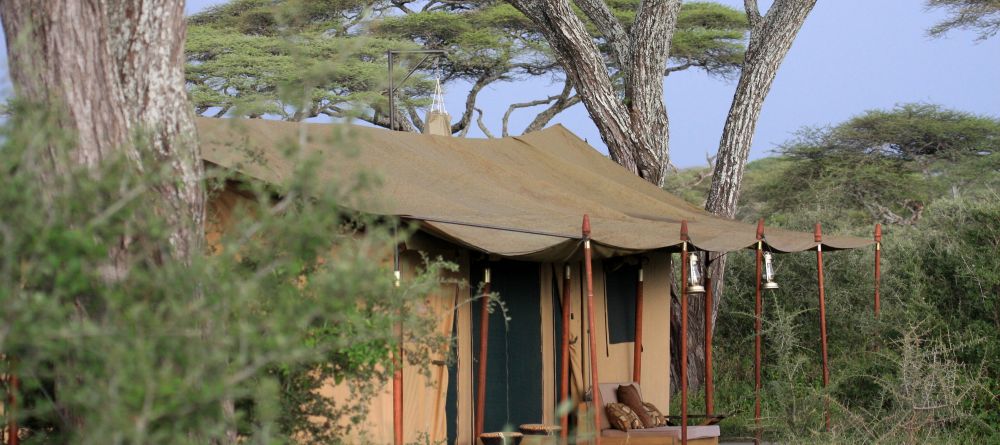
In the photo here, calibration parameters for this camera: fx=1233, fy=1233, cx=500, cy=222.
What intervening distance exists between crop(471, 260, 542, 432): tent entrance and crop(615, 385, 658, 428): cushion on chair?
57 centimetres

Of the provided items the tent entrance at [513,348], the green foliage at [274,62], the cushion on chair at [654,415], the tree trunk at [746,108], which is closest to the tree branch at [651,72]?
the tree trunk at [746,108]

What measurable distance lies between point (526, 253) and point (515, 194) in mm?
1237

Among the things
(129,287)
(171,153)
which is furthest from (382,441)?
(129,287)

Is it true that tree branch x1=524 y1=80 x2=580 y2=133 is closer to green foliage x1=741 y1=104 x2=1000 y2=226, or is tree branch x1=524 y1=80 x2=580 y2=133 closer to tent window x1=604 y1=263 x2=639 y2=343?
green foliage x1=741 y1=104 x2=1000 y2=226

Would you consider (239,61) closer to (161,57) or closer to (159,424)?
(161,57)

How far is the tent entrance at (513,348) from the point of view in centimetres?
722

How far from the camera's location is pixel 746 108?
1077cm

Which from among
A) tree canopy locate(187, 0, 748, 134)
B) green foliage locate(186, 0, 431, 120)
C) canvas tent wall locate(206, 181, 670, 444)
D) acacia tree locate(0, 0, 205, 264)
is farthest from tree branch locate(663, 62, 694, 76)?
acacia tree locate(0, 0, 205, 264)

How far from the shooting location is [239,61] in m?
18.0

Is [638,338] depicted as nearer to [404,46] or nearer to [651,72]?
[651,72]

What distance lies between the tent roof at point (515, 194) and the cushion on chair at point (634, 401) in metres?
1.02

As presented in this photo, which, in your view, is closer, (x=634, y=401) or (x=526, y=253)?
(x=526, y=253)

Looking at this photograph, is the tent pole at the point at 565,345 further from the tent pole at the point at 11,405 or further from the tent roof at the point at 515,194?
the tent pole at the point at 11,405

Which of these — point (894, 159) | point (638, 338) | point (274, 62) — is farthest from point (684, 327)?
point (894, 159)
